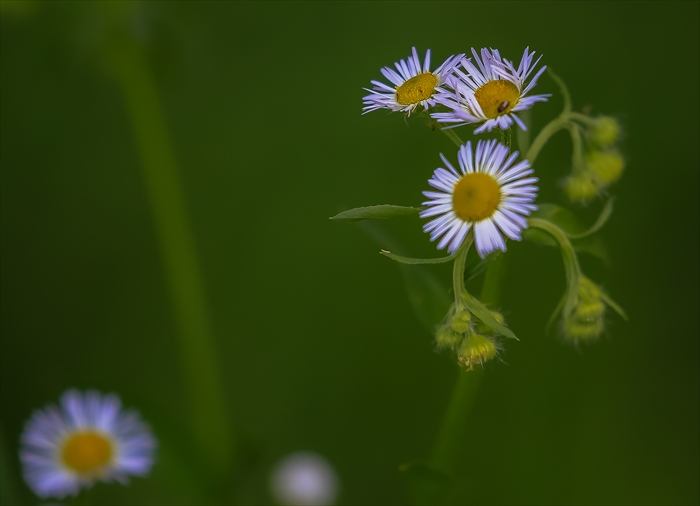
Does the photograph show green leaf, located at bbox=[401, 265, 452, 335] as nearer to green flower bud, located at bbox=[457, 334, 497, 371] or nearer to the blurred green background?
green flower bud, located at bbox=[457, 334, 497, 371]

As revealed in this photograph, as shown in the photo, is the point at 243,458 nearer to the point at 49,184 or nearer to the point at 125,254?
the point at 125,254

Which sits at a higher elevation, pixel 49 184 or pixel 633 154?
pixel 49 184

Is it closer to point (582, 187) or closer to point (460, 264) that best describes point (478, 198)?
point (460, 264)

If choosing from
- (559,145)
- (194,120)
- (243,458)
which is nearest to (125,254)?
(194,120)

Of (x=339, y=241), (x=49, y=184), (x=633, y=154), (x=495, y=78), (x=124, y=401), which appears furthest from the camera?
(x=49, y=184)

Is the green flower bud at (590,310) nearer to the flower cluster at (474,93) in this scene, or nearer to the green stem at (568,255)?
the green stem at (568,255)

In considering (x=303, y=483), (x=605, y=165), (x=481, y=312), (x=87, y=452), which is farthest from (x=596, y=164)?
(x=87, y=452)

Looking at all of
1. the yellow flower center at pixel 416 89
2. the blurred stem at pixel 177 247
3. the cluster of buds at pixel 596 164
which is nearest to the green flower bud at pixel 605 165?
the cluster of buds at pixel 596 164
